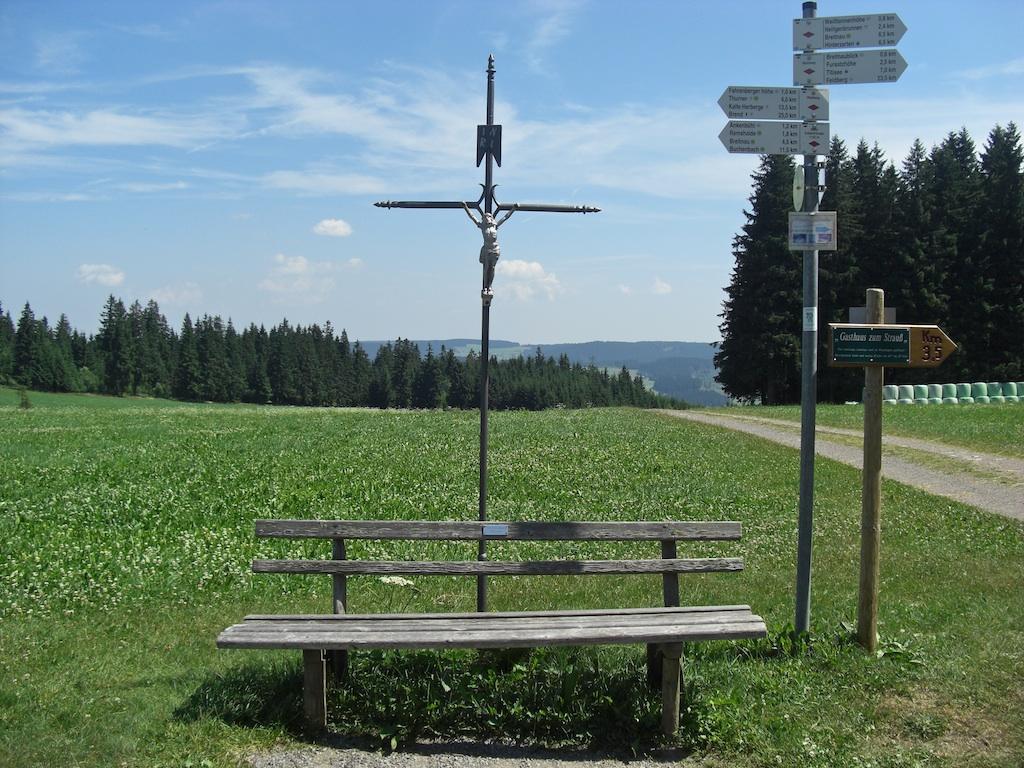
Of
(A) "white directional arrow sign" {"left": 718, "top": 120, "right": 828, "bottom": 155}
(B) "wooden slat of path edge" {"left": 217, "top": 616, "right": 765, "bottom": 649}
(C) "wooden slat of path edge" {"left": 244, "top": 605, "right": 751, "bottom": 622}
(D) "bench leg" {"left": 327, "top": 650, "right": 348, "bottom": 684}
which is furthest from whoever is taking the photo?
(A) "white directional arrow sign" {"left": 718, "top": 120, "right": 828, "bottom": 155}

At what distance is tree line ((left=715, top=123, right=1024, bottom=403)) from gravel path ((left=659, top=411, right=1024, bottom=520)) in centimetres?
2430

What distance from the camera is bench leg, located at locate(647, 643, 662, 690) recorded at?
5.09m

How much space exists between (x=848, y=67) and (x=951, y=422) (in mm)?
25103

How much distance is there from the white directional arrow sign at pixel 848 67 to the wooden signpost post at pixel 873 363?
138 cm

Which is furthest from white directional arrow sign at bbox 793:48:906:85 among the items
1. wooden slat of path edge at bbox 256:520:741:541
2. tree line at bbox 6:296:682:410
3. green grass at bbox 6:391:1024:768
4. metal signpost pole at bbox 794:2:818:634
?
tree line at bbox 6:296:682:410

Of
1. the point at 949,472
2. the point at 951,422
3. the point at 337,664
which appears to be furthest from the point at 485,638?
the point at 951,422

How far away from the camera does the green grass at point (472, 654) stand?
4594mm

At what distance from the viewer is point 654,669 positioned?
5109mm

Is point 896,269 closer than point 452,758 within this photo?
No

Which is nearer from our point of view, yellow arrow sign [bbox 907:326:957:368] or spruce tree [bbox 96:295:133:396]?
yellow arrow sign [bbox 907:326:957:368]

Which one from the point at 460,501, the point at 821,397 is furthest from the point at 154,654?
the point at 821,397

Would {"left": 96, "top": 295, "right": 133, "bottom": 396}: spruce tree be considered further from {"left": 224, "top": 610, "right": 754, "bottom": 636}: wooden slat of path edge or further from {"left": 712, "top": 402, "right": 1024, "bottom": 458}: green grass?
{"left": 224, "top": 610, "right": 754, "bottom": 636}: wooden slat of path edge

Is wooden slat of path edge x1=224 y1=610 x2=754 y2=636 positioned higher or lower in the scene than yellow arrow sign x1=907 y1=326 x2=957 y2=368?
lower

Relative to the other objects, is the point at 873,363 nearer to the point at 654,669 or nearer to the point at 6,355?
the point at 654,669
